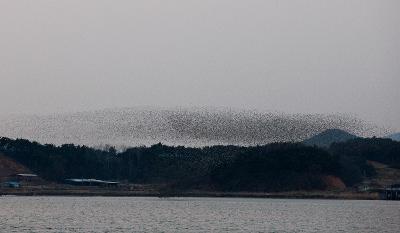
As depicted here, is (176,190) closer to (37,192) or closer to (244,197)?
(244,197)

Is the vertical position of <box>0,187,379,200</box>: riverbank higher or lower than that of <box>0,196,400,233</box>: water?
higher

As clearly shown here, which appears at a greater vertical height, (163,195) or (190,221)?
(163,195)

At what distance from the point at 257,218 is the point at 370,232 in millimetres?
20580

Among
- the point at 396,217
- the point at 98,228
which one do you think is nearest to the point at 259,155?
the point at 396,217

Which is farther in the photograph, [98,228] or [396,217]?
[396,217]

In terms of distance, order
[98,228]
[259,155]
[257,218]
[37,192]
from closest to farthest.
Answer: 1. [98,228]
2. [257,218]
3. [37,192]
4. [259,155]

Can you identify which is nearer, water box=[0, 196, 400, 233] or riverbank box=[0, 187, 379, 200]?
water box=[0, 196, 400, 233]

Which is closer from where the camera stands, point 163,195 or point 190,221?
point 190,221

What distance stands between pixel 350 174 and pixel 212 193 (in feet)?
95.4

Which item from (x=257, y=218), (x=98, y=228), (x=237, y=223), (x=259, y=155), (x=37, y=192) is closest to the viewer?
(x=98, y=228)

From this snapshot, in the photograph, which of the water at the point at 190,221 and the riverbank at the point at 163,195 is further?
the riverbank at the point at 163,195

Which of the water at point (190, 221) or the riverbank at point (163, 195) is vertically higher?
the riverbank at point (163, 195)

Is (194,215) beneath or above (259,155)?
beneath

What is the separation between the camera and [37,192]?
176375 millimetres
